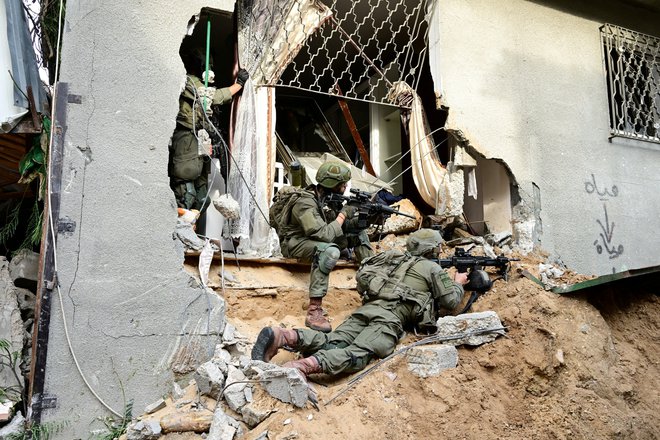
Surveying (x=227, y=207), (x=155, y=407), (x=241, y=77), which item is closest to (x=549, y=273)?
(x=227, y=207)

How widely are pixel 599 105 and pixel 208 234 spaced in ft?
15.0

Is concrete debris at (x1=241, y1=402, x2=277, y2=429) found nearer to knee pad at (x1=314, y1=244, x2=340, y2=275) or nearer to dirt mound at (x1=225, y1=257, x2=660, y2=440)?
dirt mound at (x1=225, y1=257, x2=660, y2=440)

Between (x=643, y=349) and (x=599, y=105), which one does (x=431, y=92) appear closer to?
(x=599, y=105)

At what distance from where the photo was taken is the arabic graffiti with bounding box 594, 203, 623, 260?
18.6ft

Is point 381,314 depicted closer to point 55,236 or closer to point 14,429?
→ point 55,236

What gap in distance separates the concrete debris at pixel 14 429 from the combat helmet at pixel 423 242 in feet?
9.83

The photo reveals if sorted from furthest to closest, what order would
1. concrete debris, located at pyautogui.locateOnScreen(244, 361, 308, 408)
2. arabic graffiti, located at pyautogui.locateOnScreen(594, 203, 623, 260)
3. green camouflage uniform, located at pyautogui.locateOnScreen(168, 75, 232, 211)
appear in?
arabic graffiti, located at pyautogui.locateOnScreen(594, 203, 623, 260)
green camouflage uniform, located at pyautogui.locateOnScreen(168, 75, 232, 211)
concrete debris, located at pyautogui.locateOnScreen(244, 361, 308, 408)

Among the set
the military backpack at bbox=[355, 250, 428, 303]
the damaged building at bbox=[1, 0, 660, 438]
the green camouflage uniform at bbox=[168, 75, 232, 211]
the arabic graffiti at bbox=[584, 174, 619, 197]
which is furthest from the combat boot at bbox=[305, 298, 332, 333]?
the arabic graffiti at bbox=[584, 174, 619, 197]

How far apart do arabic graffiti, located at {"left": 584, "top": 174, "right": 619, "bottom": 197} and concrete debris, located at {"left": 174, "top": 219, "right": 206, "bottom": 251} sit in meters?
4.16

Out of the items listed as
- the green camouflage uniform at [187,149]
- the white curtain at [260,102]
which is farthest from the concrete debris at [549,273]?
the green camouflage uniform at [187,149]

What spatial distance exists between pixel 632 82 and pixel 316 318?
17.8 feet

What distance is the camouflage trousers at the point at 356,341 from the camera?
11.6 feet

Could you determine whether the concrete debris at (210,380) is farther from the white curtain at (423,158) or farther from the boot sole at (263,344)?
the white curtain at (423,158)

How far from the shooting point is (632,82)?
6816mm
